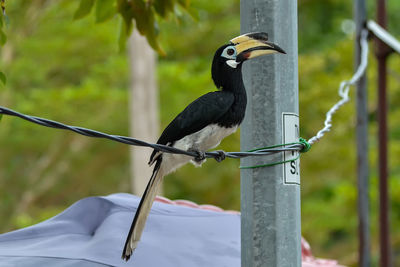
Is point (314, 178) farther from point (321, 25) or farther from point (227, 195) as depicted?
point (321, 25)

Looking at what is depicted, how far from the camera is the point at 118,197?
278cm

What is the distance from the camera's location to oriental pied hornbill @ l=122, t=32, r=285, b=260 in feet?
6.49

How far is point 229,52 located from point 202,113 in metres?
0.22

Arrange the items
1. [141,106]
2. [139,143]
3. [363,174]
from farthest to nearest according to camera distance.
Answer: [141,106] < [363,174] < [139,143]

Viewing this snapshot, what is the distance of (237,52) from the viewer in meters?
1.98

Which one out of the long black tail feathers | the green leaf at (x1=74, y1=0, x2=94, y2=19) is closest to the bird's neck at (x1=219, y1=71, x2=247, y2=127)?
the long black tail feathers

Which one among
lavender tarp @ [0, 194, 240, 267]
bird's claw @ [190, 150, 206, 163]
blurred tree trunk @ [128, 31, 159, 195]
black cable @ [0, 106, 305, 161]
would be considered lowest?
lavender tarp @ [0, 194, 240, 267]

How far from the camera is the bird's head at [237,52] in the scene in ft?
6.09

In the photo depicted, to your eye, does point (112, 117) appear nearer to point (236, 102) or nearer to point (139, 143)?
point (236, 102)

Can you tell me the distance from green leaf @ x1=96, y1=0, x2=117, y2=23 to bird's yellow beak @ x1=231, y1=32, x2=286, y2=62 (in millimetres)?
1069

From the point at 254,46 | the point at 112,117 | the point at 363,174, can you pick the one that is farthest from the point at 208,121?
the point at 112,117

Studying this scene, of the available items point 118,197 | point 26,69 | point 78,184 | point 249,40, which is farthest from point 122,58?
point 249,40

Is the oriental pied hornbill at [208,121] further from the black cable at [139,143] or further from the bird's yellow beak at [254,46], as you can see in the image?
the black cable at [139,143]

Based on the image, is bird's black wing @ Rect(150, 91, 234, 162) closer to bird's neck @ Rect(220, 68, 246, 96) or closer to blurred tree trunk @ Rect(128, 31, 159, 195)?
bird's neck @ Rect(220, 68, 246, 96)
